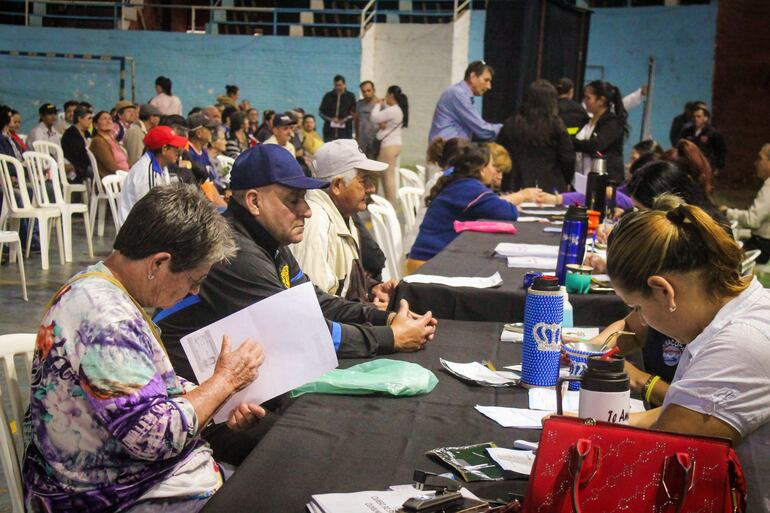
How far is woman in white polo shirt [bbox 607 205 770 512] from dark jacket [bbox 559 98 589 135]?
6.42 metres

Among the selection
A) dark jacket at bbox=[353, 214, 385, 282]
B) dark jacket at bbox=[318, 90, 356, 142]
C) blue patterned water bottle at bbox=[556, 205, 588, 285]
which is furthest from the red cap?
dark jacket at bbox=[318, 90, 356, 142]

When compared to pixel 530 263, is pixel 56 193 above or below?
below

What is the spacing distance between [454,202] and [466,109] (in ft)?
9.29

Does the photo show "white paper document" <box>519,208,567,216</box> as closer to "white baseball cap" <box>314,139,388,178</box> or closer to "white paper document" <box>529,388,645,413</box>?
"white baseball cap" <box>314,139,388,178</box>

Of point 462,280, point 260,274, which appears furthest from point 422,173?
point 260,274

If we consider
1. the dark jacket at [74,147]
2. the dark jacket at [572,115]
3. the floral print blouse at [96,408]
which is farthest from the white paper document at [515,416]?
the dark jacket at [74,147]

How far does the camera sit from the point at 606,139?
724 centimetres

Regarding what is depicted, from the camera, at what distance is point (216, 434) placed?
2.41 meters

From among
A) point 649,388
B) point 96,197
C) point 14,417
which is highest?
point 649,388

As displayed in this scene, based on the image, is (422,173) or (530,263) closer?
(530,263)

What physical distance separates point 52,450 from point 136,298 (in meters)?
0.33

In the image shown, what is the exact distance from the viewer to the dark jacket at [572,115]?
7.93 m

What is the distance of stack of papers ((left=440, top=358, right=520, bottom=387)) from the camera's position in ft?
7.22

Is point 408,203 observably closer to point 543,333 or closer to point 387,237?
point 387,237
